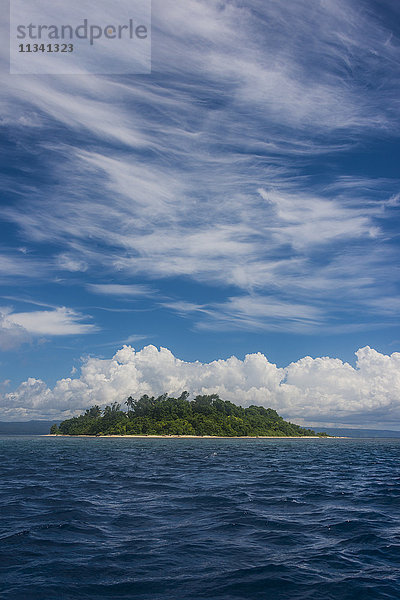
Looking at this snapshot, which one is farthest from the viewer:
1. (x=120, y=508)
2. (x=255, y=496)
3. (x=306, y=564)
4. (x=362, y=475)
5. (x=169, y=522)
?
(x=362, y=475)

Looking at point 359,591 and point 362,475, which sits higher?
point 359,591

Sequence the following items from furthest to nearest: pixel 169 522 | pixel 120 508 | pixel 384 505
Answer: pixel 384 505 < pixel 120 508 < pixel 169 522

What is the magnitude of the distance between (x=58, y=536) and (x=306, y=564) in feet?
33.8

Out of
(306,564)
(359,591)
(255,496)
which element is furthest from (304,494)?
(359,591)

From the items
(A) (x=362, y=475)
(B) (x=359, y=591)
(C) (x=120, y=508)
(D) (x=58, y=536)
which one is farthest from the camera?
(A) (x=362, y=475)

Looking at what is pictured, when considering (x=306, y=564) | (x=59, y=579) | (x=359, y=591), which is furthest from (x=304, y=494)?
(x=59, y=579)

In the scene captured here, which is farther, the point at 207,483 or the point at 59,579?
the point at 207,483

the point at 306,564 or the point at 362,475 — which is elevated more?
the point at 306,564

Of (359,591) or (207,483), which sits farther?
(207,483)

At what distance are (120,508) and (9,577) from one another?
35.7ft

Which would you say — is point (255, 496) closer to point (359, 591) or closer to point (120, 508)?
point (120, 508)

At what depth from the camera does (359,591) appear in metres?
12.2

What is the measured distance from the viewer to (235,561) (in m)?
14.5

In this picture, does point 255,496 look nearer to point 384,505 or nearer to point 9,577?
point 384,505
